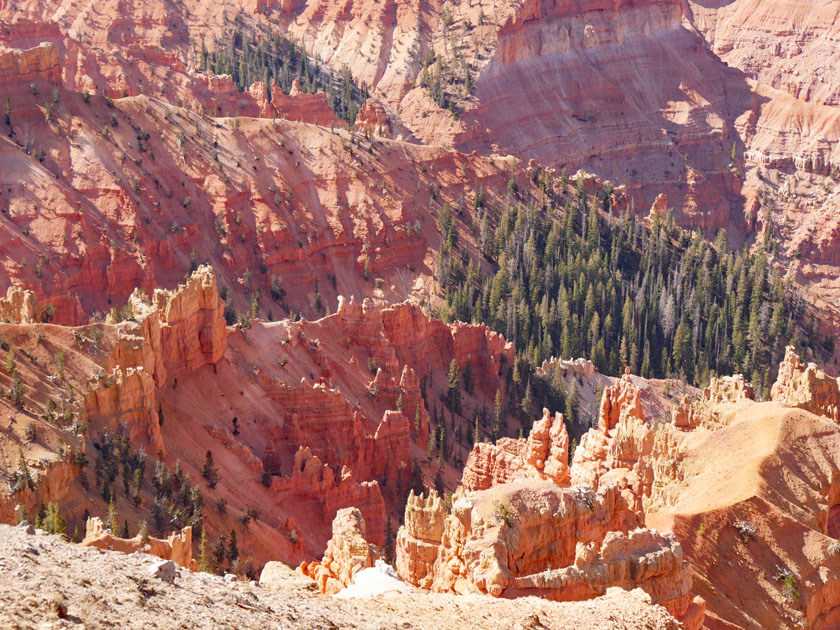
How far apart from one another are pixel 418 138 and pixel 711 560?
379 ft

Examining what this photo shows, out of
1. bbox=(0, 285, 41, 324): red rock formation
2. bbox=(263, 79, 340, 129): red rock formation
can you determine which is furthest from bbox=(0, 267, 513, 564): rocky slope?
bbox=(263, 79, 340, 129): red rock formation

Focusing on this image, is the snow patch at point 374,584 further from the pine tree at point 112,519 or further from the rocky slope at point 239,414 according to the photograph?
the rocky slope at point 239,414

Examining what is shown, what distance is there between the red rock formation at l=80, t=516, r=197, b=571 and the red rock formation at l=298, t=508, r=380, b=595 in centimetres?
384

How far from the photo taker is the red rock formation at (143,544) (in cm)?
3916

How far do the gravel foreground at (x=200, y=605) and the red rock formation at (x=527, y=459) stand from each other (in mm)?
22981

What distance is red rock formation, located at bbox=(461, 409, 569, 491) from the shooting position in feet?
183

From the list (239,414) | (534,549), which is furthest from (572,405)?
(534,549)

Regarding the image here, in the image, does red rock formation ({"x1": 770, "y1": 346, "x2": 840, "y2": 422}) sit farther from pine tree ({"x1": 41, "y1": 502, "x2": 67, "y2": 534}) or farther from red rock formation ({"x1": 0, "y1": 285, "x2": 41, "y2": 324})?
red rock formation ({"x1": 0, "y1": 285, "x2": 41, "y2": 324})

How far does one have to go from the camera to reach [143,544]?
39.9m

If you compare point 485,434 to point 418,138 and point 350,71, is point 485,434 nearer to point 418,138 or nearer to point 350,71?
point 418,138

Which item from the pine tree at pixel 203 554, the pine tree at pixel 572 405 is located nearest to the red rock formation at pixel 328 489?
the pine tree at pixel 203 554

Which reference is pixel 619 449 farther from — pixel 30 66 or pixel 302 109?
pixel 302 109

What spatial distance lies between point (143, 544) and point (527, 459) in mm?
22387

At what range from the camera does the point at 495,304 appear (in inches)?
4235
